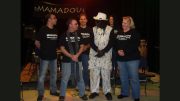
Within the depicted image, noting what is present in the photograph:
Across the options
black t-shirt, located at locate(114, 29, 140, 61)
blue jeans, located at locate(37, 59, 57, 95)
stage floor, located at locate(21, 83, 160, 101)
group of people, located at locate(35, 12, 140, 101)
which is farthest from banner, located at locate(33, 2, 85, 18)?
black t-shirt, located at locate(114, 29, 140, 61)

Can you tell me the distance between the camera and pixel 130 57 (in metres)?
8.93

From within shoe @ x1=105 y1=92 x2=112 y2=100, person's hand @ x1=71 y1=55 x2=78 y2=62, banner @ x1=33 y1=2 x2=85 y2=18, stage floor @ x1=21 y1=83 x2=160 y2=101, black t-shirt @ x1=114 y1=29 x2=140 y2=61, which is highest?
banner @ x1=33 y1=2 x2=85 y2=18

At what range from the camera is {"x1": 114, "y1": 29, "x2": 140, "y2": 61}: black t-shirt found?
350 inches

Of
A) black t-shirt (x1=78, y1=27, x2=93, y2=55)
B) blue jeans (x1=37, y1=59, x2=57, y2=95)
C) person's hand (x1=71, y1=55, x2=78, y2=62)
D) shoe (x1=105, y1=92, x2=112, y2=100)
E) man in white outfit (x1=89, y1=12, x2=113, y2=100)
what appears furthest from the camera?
black t-shirt (x1=78, y1=27, x2=93, y2=55)

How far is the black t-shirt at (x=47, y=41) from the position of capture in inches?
346

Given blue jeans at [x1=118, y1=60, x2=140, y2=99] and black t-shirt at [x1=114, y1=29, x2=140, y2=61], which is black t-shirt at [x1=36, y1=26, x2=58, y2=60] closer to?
black t-shirt at [x1=114, y1=29, x2=140, y2=61]

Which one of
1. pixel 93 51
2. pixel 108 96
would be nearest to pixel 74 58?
pixel 93 51

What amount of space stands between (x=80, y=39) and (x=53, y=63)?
90cm

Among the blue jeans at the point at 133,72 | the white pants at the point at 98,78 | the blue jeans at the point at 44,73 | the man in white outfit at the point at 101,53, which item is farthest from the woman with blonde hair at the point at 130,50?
the blue jeans at the point at 44,73

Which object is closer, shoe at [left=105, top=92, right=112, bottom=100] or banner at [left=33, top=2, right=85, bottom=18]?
shoe at [left=105, top=92, right=112, bottom=100]

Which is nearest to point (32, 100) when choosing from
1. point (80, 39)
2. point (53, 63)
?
point (53, 63)

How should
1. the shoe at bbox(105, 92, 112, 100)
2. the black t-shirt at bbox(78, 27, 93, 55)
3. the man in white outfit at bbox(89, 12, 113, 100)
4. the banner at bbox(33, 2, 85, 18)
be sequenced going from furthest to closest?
the banner at bbox(33, 2, 85, 18) < the black t-shirt at bbox(78, 27, 93, 55) < the shoe at bbox(105, 92, 112, 100) < the man in white outfit at bbox(89, 12, 113, 100)

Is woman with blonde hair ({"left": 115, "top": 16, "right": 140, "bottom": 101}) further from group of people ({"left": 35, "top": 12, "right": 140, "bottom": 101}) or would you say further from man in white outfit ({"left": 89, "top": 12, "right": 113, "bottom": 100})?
man in white outfit ({"left": 89, "top": 12, "right": 113, "bottom": 100})

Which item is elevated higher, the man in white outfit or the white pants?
the man in white outfit
